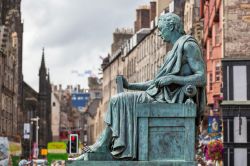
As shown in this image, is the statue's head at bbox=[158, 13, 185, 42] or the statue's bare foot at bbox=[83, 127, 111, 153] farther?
the statue's head at bbox=[158, 13, 185, 42]

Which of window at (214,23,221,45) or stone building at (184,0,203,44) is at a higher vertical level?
stone building at (184,0,203,44)

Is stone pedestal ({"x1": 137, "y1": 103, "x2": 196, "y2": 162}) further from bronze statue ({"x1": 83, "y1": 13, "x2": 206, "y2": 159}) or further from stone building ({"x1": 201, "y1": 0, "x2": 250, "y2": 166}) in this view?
stone building ({"x1": 201, "y1": 0, "x2": 250, "y2": 166})

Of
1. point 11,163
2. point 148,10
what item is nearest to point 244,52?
point 11,163

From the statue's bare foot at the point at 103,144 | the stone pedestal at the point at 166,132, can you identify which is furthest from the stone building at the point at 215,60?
the stone pedestal at the point at 166,132

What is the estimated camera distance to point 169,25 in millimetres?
13398

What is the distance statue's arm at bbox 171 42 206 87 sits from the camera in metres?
12.7

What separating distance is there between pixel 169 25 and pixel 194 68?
0.98 meters

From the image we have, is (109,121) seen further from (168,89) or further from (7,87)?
(7,87)

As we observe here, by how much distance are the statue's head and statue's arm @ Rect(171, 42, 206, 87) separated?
1.81 feet

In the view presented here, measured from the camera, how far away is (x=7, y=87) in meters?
96.9

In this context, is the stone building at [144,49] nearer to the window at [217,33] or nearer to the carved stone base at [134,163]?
the window at [217,33]

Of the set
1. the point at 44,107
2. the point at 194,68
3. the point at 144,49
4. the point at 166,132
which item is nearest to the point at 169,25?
the point at 194,68

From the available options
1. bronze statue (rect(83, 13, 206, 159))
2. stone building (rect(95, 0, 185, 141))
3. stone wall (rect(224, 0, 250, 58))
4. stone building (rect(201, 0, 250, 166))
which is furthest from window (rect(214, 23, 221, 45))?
bronze statue (rect(83, 13, 206, 159))

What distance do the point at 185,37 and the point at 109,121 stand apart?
6.27ft
